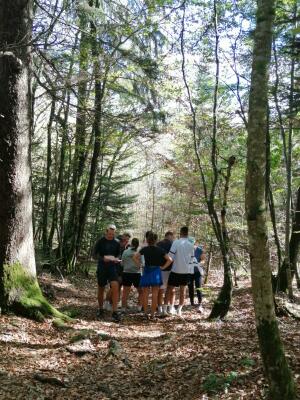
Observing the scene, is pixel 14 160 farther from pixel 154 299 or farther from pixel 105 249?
pixel 154 299

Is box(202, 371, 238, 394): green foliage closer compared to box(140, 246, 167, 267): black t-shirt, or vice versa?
box(202, 371, 238, 394): green foliage

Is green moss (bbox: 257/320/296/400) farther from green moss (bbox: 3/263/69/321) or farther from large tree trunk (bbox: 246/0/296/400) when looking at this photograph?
green moss (bbox: 3/263/69/321)

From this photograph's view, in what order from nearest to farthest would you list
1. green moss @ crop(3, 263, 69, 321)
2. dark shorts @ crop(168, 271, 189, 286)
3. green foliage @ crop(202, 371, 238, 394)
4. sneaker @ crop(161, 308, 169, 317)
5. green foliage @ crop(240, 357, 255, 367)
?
green foliage @ crop(202, 371, 238, 394)
green foliage @ crop(240, 357, 255, 367)
green moss @ crop(3, 263, 69, 321)
sneaker @ crop(161, 308, 169, 317)
dark shorts @ crop(168, 271, 189, 286)

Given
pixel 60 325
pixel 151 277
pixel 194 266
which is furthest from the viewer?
pixel 194 266

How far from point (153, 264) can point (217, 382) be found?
5.05 metres

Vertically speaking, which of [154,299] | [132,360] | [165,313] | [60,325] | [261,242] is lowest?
[132,360]

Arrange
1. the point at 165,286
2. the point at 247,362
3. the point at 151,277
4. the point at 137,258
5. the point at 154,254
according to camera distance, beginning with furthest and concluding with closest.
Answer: the point at 165,286 < the point at 137,258 < the point at 151,277 < the point at 154,254 < the point at 247,362

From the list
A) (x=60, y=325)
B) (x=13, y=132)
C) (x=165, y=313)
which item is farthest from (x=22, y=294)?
(x=165, y=313)

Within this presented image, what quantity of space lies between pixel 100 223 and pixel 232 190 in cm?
833

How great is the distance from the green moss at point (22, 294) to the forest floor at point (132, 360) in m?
0.21

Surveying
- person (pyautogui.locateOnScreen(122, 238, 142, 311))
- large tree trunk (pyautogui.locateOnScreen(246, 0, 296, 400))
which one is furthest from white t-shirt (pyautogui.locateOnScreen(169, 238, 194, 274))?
large tree trunk (pyautogui.locateOnScreen(246, 0, 296, 400))

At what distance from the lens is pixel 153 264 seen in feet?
32.3

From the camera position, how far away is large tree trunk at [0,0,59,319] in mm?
7324

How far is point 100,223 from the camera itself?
23.4m
